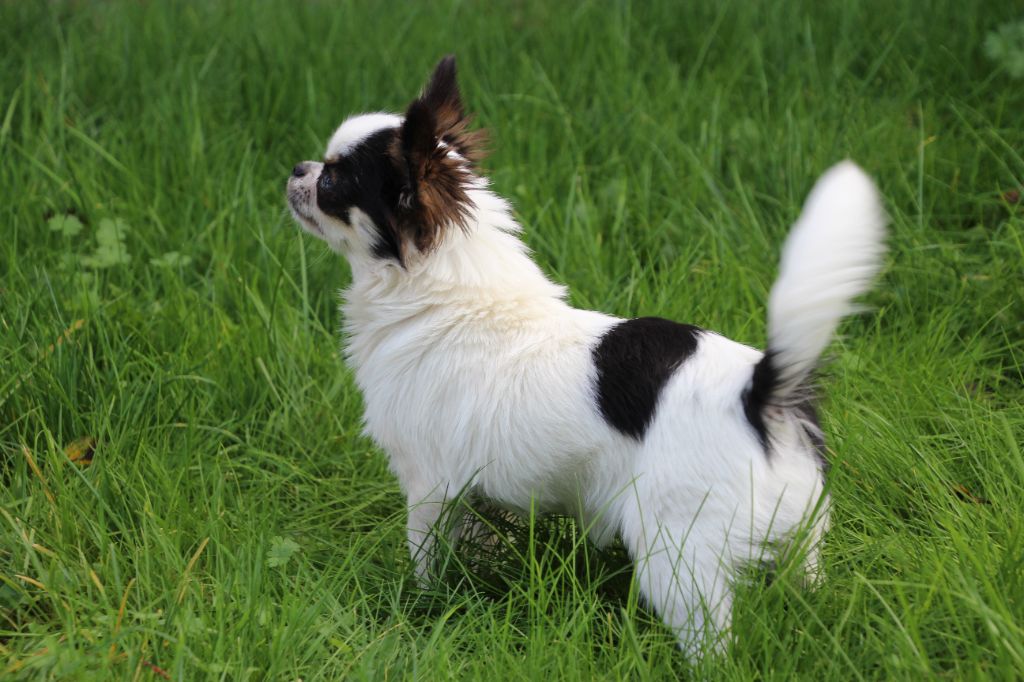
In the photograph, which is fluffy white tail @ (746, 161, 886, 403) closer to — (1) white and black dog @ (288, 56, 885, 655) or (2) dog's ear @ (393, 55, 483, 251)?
(1) white and black dog @ (288, 56, 885, 655)

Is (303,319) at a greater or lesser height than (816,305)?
lesser

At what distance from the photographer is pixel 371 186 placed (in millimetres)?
2398

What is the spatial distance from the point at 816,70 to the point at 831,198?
2.78 meters

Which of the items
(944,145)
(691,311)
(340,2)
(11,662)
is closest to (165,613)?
(11,662)

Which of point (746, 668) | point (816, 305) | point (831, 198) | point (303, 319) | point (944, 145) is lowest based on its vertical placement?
point (303, 319)

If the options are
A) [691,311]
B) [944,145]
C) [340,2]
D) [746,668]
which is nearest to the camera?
[746,668]

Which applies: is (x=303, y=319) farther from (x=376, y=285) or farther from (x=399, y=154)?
(x=399, y=154)

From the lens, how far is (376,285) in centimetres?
249

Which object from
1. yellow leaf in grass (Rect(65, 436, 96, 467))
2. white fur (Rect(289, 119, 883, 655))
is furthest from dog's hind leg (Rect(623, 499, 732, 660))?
yellow leaf in grass (Rect(65, 436, 96, 467))

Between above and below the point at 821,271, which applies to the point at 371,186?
below

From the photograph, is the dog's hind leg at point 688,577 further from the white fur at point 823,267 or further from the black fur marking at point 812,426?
the white fur at point 823,267

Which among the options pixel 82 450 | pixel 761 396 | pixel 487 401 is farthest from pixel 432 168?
pixel 82 450

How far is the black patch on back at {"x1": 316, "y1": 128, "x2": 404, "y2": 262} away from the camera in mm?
2377

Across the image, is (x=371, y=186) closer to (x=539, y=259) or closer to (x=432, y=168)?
(x=432, y=168)
